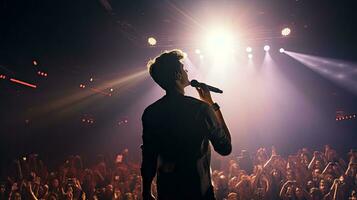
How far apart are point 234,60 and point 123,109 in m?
5.75

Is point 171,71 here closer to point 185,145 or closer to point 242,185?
point 185,145

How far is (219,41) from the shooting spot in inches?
436

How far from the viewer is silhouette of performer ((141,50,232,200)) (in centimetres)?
178

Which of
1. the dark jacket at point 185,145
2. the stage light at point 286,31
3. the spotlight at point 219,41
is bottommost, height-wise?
the dark jacket at point 185,145

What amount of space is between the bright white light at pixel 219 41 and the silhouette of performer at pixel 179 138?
28.3ft

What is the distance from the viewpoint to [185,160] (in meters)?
1.79

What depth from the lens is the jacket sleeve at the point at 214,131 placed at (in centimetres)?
176

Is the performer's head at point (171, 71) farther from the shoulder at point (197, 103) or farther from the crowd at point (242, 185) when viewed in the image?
the crowd at point (242, 185)

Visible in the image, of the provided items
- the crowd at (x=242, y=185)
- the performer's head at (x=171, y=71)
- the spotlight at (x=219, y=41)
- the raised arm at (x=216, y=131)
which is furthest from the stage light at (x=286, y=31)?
the raised arm at (x=216, y=131)

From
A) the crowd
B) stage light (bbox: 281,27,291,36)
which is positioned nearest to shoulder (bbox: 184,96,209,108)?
the crowd

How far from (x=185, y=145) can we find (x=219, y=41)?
9.56 meters

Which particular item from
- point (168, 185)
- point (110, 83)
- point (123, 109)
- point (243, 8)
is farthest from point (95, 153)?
point (168, 185)

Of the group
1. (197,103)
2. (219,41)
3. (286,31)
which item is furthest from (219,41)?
(197,103)

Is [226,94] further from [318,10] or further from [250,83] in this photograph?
[318,10]
